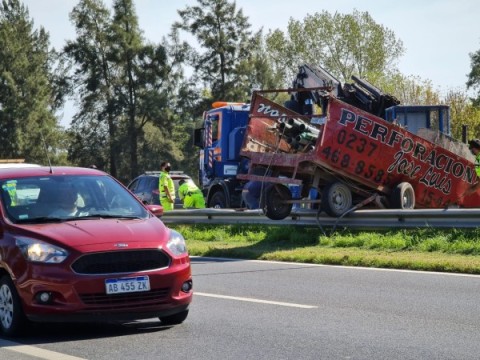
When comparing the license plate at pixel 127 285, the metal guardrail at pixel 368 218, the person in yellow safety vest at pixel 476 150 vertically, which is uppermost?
the person in yellow safety vest at pixel 476 150

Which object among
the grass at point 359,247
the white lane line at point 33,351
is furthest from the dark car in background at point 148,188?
the white lane line at point 33,351

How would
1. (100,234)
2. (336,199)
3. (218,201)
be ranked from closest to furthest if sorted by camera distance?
(100,234)
(336,199)
(218,201)

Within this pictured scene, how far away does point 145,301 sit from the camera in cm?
863

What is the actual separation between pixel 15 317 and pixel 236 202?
1740cm

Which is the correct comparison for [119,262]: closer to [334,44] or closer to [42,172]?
[42,172]

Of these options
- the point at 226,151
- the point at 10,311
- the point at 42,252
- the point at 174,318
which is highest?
the point at 226,151

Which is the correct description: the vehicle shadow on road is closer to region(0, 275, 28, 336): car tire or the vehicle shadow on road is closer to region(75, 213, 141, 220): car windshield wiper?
region(0, 275, 28, 336): car tire

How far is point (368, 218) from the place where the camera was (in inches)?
683

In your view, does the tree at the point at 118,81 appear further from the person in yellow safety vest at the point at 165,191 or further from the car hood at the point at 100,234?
the car hood at the point at 100,234

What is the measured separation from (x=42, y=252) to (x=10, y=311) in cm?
69

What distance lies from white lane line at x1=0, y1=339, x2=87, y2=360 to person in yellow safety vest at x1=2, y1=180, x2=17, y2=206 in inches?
58.8

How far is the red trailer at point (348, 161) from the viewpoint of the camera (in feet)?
58.0

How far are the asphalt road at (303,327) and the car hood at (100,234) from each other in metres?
0.87

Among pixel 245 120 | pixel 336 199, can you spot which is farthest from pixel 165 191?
A: pixel 336 199
